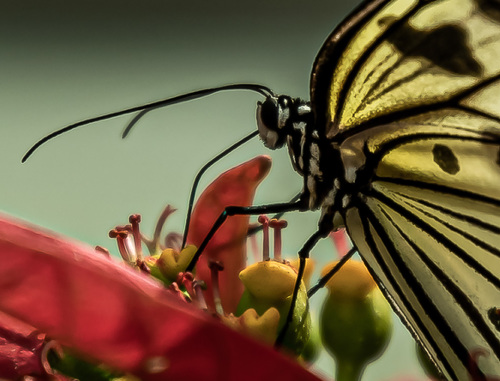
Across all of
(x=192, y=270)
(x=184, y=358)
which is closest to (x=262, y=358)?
(x=184, y=358)

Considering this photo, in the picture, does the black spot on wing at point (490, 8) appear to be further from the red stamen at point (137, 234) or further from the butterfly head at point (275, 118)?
the red stamen at point (137, 234)

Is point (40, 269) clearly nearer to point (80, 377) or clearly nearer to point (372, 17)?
point (80, 377)

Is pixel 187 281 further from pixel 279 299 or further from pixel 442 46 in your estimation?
pixel 442 46

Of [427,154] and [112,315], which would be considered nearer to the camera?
[112,315]

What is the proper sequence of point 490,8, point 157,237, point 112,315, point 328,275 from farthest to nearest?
point 157,237 → point 328,275 → point 490,8 → point 112,315

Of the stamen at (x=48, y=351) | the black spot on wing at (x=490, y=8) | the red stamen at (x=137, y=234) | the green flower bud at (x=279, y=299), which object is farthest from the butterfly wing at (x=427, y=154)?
the stamen at (x=48, y=351)

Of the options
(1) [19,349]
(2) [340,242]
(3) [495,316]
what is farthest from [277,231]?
(1) [19,349]

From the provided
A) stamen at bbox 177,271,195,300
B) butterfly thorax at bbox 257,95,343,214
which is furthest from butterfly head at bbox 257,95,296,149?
stamen at bbox 177,271,195,300

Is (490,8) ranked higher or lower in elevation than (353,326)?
higher

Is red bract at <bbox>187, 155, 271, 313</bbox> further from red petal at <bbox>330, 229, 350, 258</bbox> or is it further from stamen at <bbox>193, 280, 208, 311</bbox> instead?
red petal at <bbox>330, 229, 350, 258</bbox>
